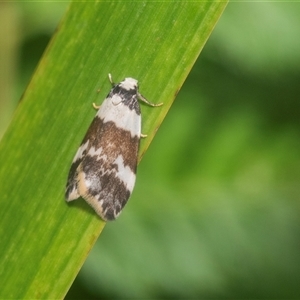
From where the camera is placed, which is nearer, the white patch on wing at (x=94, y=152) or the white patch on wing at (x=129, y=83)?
the white patch on wing at (x=129, y=83)

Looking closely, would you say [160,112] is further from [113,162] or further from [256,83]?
[256,83]

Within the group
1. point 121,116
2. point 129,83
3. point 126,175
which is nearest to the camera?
point 129,83

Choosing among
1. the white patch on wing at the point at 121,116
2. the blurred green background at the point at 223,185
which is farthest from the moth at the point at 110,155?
the blurred green background at the point at 223,185

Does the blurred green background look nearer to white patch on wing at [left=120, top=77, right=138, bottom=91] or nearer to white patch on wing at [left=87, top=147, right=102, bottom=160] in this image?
white patch on wing at [left=87, top=147, right=102, bottom=160]

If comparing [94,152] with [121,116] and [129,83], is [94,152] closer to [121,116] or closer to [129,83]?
[121,116]

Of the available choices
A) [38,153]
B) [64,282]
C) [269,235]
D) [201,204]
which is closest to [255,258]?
[269,235]

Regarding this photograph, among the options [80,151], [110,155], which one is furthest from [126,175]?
[80,151]

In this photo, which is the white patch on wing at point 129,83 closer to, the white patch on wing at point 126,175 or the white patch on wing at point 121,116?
the white patch on wing at point 121,116
